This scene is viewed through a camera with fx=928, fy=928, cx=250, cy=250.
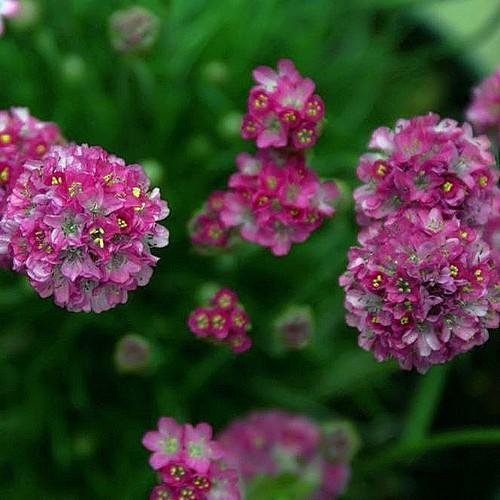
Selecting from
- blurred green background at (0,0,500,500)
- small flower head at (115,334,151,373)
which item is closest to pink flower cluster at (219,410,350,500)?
blurred green background at (0,0,500,500)

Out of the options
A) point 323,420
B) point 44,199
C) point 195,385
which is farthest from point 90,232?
point 323,420

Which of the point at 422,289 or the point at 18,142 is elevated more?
the point at 18,142

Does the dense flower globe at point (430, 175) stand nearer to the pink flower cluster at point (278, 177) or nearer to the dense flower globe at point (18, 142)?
the pink flower cluster at point (278, 177)

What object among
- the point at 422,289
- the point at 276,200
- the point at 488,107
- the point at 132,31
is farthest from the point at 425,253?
the point at 132,31

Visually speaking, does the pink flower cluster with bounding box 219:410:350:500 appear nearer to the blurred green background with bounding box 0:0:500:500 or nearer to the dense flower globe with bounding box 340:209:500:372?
the blurred green background with bounding box 0:0:500:500

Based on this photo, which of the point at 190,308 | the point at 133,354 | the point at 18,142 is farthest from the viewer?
the point at 190,308

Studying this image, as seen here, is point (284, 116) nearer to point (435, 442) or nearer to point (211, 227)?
point (211, 227)
